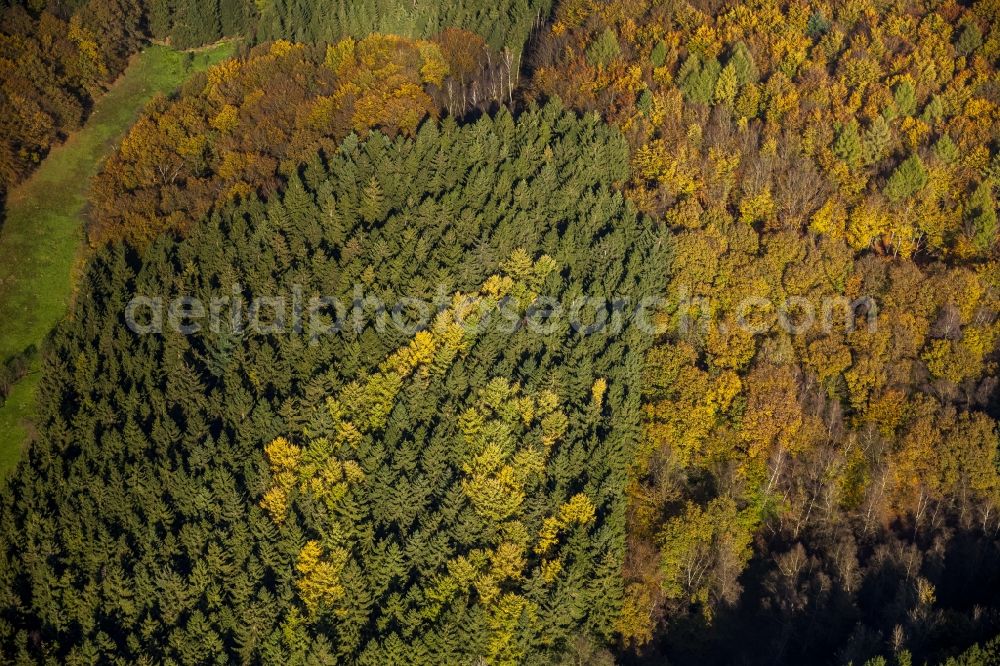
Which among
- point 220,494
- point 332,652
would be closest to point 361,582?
point 332,652

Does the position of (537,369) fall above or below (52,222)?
below

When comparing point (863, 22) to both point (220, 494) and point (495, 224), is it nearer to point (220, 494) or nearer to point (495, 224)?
point (495, 224)

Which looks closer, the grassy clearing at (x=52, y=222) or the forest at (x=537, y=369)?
the forest at (x=537, y=369)

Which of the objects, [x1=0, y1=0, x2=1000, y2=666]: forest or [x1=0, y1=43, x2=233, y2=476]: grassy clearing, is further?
[x1=0, y1=43, x2=233, y2=476]: grassy clearing

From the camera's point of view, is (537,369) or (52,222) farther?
(52,222)
